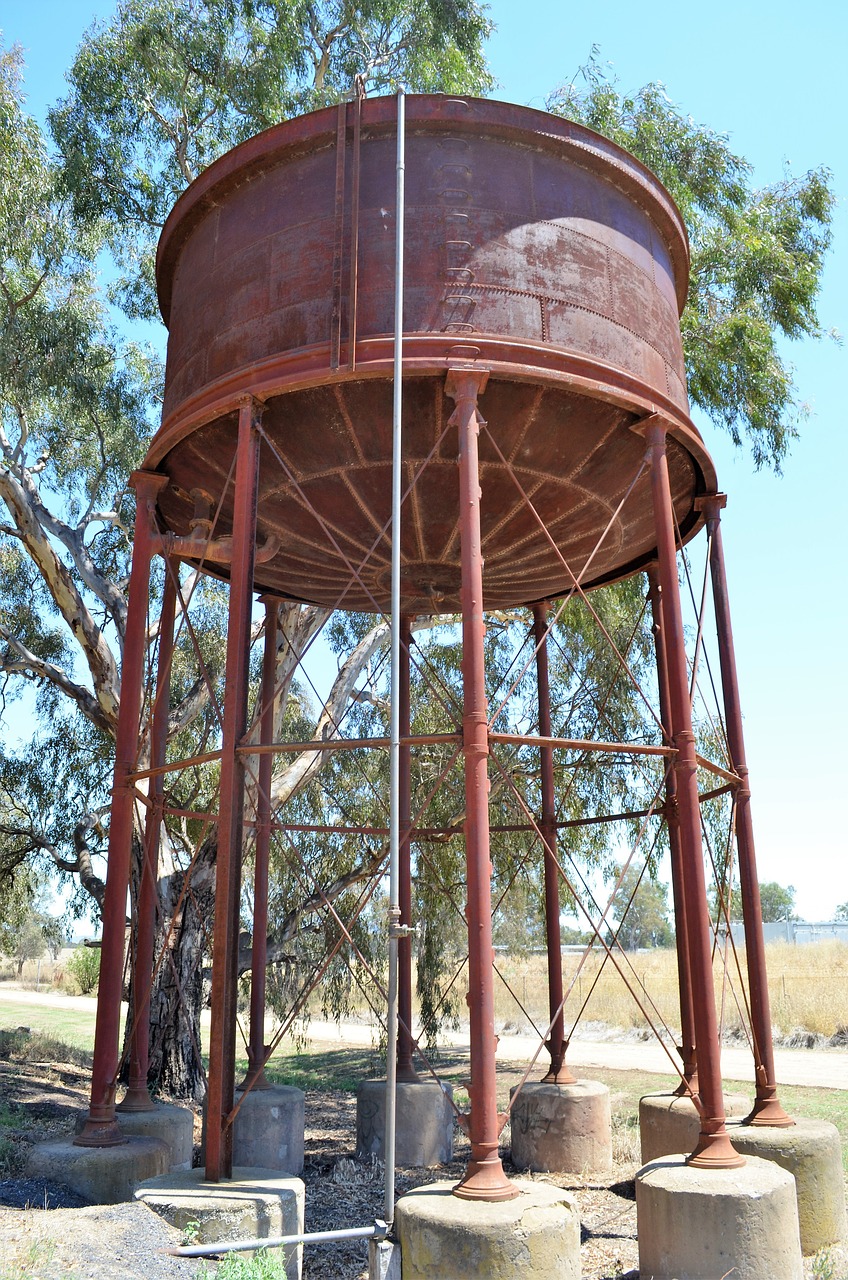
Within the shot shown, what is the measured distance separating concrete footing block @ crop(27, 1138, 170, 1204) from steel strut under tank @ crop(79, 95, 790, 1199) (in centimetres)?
34

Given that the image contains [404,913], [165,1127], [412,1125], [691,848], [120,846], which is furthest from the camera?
[404,913]

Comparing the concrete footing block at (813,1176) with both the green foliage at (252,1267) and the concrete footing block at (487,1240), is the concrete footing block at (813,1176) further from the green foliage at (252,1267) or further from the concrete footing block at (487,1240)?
the green foliage at (252,1267)

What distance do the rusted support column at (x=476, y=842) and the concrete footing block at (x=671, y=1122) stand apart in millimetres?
3337

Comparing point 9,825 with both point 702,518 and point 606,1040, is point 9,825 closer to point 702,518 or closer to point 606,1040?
point 702,518

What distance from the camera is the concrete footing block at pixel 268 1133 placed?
35.4 feet

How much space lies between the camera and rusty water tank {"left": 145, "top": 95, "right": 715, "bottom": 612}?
318 inches

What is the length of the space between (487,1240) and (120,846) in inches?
181

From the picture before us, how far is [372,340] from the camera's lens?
7.90m

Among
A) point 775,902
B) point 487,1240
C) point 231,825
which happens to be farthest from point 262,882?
point 775,902

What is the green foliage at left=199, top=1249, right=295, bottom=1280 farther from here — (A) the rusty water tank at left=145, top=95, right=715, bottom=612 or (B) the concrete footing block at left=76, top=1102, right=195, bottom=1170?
(A) the rusty water tank at left=145, top=95, right=715, bottom=612

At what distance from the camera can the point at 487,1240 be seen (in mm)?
5918

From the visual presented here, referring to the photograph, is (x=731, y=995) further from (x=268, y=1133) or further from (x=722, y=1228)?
(x=722, y=1228)

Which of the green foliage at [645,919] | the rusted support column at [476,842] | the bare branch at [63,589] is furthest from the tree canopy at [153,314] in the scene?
the green foliage at [645,919]

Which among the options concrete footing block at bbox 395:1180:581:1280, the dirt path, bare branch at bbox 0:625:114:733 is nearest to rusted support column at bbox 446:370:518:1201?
concrete footing block at bbox 395:1180:581:1280
